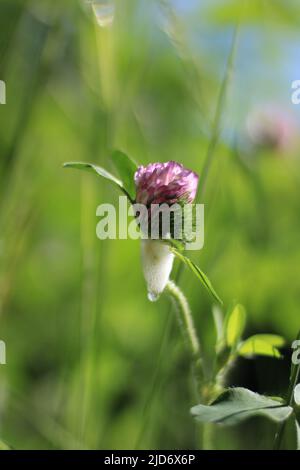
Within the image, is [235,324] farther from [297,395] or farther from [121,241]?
[121,241]

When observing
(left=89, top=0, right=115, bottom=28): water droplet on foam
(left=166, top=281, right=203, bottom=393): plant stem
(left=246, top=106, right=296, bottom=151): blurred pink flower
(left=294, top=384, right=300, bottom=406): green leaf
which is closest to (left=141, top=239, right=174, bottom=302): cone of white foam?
(left=166, top=281, right=203, bottom=393): plant stem

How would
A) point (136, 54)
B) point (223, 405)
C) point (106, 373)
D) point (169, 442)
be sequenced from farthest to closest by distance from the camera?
point (136, 54)
point (106, 373)
point (169, 442)
point (223, 405)

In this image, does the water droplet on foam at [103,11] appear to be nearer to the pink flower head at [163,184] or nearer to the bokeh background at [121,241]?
the bokeh background at [121,241]

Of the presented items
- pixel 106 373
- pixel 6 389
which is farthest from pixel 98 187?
pixel 6 389

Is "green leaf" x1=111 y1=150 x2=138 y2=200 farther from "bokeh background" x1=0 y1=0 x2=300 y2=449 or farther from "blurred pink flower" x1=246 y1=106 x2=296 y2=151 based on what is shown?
"blurred pink flower" x1=246 y1=106 x2=296 y2=151

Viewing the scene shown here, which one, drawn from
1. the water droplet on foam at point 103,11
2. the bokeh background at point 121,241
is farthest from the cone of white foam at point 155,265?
the water droplet on foam at point 103,11

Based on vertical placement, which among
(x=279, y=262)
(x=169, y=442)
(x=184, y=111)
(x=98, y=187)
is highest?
(x=184, y=111)
